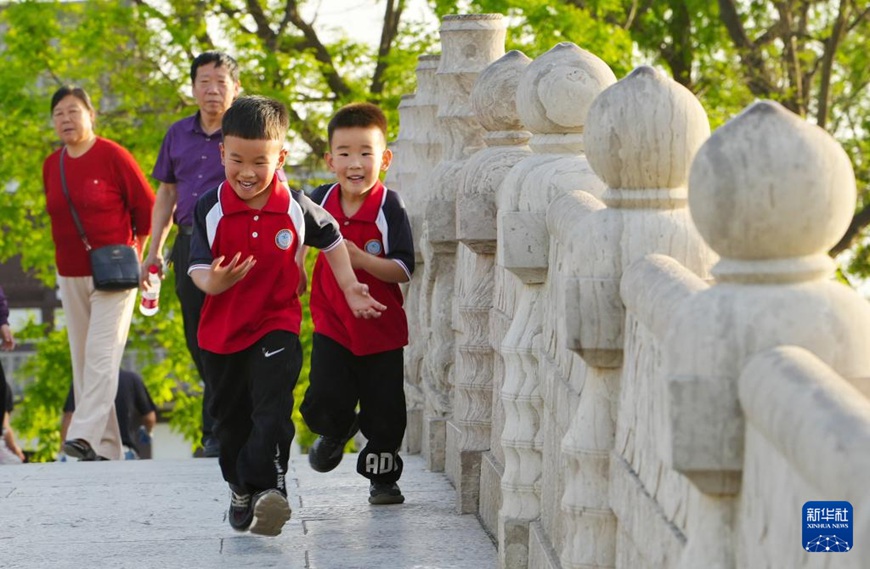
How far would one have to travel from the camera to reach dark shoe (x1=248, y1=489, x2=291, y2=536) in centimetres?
552

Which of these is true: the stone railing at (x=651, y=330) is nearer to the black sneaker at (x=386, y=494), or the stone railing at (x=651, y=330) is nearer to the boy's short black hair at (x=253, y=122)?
the black sneaker at (x=386, y=494)

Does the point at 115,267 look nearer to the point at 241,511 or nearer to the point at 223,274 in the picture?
the point at 241,511

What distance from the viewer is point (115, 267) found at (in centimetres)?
830

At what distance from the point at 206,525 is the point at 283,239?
1.22 meters

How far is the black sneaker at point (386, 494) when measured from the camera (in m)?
6.45

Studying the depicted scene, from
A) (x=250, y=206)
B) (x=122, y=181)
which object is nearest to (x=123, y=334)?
(x=122, y=181)

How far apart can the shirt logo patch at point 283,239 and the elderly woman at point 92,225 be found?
304cm

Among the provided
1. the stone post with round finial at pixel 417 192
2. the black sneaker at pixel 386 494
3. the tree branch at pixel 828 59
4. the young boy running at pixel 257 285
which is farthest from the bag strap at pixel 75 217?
the tree branch at pixel 828 59

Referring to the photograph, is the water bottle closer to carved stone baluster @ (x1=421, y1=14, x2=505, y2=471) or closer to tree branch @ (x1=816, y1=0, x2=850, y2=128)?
carved stone baluster @ (x1=421, y1=14, x2=505, y2=471)

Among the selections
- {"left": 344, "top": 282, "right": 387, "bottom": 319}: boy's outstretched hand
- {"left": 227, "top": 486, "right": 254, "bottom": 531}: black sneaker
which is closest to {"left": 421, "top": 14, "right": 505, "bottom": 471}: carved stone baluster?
{"left": 344, "top": 282, "right": 387, "bottom": 319}: boy's outstretched hand

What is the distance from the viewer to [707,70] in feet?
76.2

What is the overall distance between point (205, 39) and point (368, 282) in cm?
1506

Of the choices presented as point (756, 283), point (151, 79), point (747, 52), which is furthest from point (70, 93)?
point (747, 52)

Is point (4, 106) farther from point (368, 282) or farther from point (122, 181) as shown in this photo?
point (368, 282)
